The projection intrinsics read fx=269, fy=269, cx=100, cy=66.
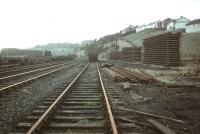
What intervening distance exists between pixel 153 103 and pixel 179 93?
2567 mm

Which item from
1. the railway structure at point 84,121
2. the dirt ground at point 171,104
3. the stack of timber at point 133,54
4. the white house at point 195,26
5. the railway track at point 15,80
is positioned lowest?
the dirt ground at point 171,104

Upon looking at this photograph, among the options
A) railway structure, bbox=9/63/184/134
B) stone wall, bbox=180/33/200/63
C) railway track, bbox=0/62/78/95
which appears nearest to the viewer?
railway structure, bbox=9/63/184/134

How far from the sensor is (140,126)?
19.6 feet

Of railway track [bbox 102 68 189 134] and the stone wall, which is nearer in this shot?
railway track [bbox 102 68 189 134]

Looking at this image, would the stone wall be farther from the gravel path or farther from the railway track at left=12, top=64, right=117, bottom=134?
the railway track at left=12, top=64, right=117, bottom=134

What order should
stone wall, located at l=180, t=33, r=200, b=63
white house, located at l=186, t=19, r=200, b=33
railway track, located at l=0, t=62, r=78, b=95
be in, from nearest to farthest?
railway track, located at l=0, t=62, r=78, b=95
stone wall, located at l=180, t=33, r=200, b=63
white house, located at l=186, t=19, r=200, b=33

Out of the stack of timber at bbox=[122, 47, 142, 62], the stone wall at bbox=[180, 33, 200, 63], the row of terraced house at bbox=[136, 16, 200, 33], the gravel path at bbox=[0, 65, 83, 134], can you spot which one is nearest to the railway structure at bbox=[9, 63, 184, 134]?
the gravel path at bbox=[0, 65, 83, 134]

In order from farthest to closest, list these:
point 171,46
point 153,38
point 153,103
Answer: point 153,38
point 171,46
point 153,103

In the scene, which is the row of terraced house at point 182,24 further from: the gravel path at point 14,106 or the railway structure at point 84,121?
the railway structure at point 84,121

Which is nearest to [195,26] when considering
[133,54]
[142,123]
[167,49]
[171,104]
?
[133,54]

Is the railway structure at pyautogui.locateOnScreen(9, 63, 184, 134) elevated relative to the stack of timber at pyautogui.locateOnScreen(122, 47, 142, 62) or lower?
lower

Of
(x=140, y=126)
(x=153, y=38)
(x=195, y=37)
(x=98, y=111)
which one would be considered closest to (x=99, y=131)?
Answer: (x=140, y=126)

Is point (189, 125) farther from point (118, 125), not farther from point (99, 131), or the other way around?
point (99, 131)

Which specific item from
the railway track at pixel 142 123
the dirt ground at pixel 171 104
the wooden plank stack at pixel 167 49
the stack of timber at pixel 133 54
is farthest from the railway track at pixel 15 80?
the stack of timber at pixel 133 54
